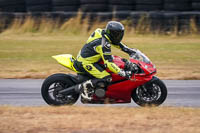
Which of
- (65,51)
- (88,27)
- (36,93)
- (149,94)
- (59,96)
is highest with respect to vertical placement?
(149,94)

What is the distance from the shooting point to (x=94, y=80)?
25.8ft

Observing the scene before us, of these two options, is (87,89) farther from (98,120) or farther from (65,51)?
(65,51)

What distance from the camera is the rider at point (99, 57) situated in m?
7.56

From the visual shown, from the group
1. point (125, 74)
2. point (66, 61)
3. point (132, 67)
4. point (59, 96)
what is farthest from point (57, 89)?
point (132, 67)

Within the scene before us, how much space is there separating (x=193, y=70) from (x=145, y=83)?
5527 millimetres

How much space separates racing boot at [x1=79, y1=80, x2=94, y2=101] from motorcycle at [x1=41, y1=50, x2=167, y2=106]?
0.14 ft

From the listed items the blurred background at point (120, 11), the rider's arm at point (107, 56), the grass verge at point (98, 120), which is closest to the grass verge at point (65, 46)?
the blurred background at point (120, 11)

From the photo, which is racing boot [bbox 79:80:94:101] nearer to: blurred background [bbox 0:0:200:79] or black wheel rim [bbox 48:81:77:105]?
black wheel rim [bbox 48:81:77:105]

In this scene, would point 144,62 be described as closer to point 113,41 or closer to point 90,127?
point 113,41

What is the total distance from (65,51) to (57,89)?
9500 mm

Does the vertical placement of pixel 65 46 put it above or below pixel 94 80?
below

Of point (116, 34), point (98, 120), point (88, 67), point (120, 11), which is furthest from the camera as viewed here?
point (120, 11)

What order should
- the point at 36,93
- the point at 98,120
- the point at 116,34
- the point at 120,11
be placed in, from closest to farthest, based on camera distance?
the point at 98,120, the point at 116,34, the point at 36,93, the point at 120,11

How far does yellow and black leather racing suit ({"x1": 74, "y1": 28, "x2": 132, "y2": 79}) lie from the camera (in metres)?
7.55
